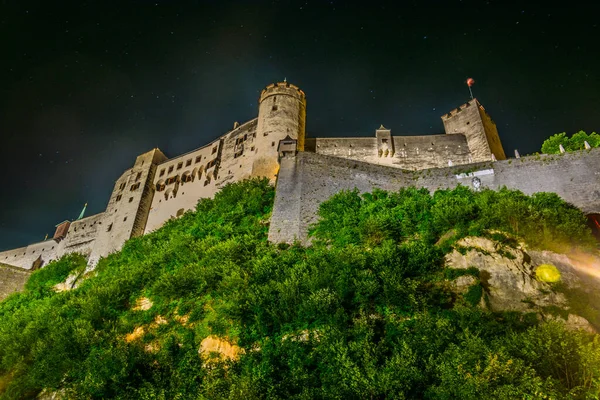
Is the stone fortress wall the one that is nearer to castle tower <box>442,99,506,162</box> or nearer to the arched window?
the arched window

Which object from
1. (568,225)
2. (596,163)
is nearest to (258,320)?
(568,225)

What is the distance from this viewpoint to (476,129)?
113 feet

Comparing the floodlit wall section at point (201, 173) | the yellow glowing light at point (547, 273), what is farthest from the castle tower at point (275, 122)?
the yellow glowing light at point (547, 273)

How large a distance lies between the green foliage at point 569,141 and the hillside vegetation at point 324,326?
45.9 ft

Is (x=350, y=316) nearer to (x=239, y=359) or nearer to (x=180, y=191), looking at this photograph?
(x=239, y=359)

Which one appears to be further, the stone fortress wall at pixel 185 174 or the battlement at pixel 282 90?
the battlement at pixel 282 90

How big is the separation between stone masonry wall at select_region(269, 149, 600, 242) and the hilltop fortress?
0.05 m

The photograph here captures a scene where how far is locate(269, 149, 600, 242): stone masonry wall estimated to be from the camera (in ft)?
70.8

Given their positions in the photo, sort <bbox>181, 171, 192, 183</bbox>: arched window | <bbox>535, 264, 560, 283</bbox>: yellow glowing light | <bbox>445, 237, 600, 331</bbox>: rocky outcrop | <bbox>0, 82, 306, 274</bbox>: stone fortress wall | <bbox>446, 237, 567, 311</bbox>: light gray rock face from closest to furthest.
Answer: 1. <bbox>445, 237, 600, 331</bbox>: rocky outcrop
2. <bbox>446, 237, 567, 311</bbox>: light gray rock face
3. <bbox>535, 264, 560, 283</bbox>: yellow glowing light
4. <bbox>0, 82, 306, 274</bbox>: stone fortress wall
5. <bbox>181, 171, 192, 183</bbox>: arched window

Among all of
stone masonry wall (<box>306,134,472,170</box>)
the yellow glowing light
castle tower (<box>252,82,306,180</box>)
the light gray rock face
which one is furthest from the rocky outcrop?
castle tower (<box>252,82,306,180</box>)

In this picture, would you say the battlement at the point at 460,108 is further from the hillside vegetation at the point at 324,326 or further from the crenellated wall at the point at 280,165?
the hillside vegetation at the point at 324,326

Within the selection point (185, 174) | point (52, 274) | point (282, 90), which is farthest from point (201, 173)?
point (52, 274)

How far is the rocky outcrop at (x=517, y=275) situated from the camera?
580 inches

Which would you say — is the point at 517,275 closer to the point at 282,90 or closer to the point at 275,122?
the point at 275,122
